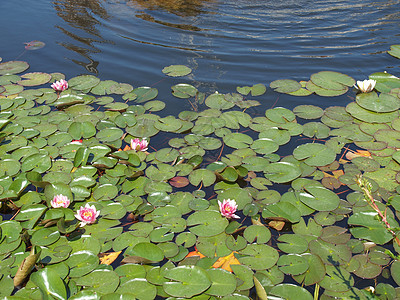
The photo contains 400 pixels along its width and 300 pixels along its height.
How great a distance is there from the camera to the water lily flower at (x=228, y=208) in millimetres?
2295

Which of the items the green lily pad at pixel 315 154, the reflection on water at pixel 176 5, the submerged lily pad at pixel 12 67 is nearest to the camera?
the green lily pad at pixel 315 154

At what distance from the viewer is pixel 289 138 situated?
3031 mm

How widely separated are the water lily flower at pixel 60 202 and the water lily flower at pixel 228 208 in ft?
3.27

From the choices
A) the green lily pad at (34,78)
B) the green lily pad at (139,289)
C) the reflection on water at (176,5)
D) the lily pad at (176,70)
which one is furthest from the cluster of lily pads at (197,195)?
the reflection on water at (176,5)

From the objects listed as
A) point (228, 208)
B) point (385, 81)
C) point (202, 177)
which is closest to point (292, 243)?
point (228, 208)

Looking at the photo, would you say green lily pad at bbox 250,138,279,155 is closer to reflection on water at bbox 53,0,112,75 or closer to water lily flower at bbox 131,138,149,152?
water lily flower at bbox 131,138,149,152

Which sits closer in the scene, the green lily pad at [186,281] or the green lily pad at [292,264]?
the green lily pad at [186,281]

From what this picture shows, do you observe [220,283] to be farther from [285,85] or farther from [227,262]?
[285,85]

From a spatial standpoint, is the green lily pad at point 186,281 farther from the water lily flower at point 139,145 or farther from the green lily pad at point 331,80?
the green lily pad at point 331,80

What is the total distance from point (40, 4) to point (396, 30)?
18.0 ft

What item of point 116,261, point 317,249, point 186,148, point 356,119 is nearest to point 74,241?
point 116,261

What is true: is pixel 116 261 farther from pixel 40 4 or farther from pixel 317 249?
pixel 40 4

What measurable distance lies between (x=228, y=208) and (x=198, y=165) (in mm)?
563

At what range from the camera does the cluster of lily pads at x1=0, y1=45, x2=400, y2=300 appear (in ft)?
6.47
